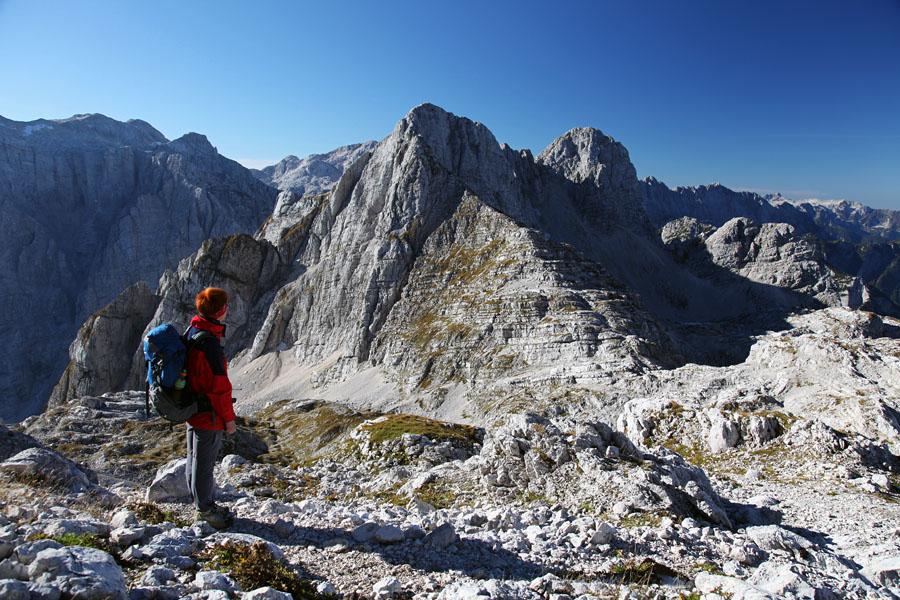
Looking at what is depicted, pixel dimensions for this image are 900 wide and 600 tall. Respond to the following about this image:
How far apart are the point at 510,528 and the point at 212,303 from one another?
9299 mm

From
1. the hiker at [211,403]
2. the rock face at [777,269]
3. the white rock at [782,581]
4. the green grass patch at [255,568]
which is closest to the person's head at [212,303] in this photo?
the hiker at [211,403]

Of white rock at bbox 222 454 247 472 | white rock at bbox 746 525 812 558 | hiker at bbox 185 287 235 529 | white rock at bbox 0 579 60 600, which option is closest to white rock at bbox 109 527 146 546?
hiker at bbox 185 287 235 529

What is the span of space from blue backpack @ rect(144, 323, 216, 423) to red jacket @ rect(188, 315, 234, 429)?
0.20 m

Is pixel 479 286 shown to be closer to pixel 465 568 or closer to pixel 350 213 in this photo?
pixel 350 213

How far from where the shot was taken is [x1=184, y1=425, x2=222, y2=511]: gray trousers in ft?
34.2

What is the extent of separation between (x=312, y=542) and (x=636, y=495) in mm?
9733

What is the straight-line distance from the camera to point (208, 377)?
33.4ft

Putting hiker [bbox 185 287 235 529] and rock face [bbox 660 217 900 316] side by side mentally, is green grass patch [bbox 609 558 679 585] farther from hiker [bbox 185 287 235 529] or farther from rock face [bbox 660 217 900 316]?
rock face [bbox 660 217 900 316]

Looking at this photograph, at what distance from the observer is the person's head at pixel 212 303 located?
408 inches

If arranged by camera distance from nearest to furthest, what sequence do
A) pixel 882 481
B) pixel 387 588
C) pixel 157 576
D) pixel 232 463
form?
1. pixel 157 576
2. pixel 387 588
3. pixel 882 481
4. pixel 232 463

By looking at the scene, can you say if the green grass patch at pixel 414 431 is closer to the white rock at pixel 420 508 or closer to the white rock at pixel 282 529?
the white rock at pixel 420 508

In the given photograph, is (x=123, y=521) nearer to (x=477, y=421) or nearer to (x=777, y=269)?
(x=477, y=421)

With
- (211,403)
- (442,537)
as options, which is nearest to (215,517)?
(211,403)

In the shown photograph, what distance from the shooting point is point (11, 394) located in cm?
15875
